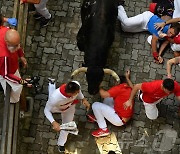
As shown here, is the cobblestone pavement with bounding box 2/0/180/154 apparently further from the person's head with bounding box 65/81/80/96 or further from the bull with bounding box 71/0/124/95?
the person's head with bounding box 65/81/80/96

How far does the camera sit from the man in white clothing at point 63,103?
6.68m

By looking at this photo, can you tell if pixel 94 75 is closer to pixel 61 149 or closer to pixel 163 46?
pixel 61 149

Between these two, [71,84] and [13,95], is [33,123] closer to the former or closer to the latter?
[13,95]

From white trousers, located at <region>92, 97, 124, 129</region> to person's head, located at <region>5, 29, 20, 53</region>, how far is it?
2.02 metres

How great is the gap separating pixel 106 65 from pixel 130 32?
91cm

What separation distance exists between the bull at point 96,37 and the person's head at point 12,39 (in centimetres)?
149

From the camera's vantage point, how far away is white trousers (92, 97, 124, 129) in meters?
7.83

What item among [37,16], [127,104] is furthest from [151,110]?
[37,16]

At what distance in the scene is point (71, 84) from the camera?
6.61m

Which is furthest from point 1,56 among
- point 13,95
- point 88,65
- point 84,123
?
point 84,123

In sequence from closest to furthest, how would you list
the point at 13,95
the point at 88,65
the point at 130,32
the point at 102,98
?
the point at 13,95 < the point at 88,65 < the point at 102,98 < the point at 130,32

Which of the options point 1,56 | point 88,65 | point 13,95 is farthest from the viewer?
point 88,65

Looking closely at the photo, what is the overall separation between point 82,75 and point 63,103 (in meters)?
1.54

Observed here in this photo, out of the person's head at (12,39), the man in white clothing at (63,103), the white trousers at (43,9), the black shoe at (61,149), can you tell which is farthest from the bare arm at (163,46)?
the person's head at (12,39)
